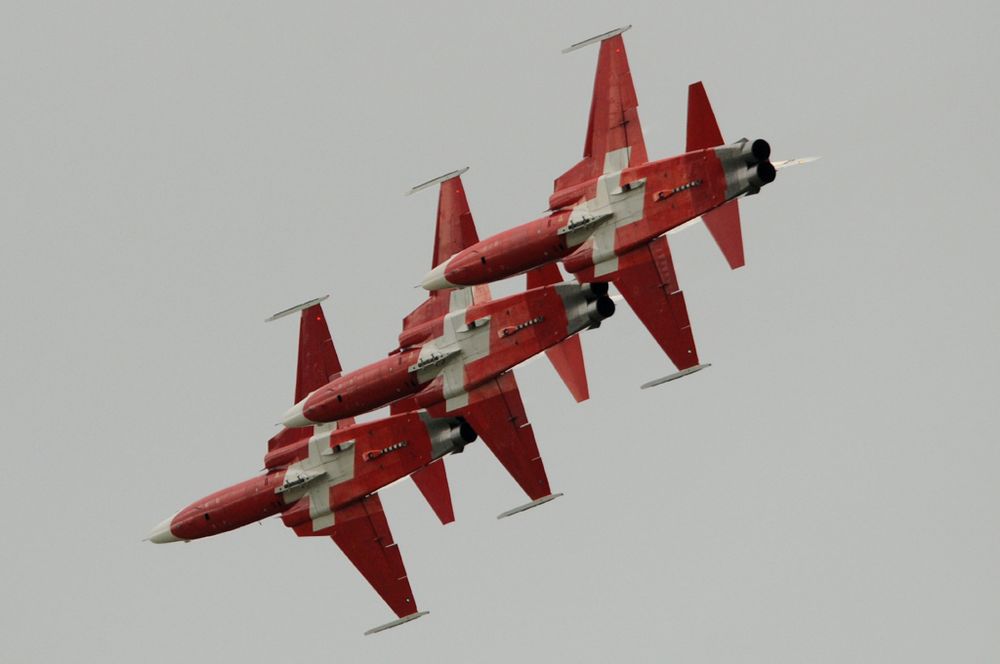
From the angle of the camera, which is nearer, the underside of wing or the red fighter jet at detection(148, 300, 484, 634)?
the underside of wing

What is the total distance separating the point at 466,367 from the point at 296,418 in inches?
336

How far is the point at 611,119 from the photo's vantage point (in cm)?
11362

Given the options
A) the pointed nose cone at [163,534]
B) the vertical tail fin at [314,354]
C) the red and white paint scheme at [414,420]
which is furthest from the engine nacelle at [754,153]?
the pointed nose cone at [163,534]

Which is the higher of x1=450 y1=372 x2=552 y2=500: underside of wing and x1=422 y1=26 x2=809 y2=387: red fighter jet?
x1=422 y1=26 x2=809 y2=387: red fighter jet

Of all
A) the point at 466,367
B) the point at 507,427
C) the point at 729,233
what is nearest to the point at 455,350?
the point at 466,367

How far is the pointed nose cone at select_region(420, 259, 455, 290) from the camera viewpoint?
116 meters

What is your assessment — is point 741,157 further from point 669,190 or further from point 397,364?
point 397,364

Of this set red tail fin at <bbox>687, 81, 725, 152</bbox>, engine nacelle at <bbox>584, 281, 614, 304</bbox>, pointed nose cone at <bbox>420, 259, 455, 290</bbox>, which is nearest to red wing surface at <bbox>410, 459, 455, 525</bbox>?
pointed nose cone at <bbox>420, 259, 455, 290</bbox>

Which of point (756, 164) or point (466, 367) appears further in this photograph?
point (466, 367)

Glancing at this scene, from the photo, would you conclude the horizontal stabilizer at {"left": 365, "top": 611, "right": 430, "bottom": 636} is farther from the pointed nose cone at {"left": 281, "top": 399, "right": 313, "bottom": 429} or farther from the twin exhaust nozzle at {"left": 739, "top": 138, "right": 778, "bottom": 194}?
the twin exhaust nozzle at {"left": 739, "top": 138, "right": 778, "bottom": 194}

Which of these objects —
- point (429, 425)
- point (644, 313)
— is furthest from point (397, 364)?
point (644, 313)

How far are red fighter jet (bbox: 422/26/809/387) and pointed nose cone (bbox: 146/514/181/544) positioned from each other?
853 inches

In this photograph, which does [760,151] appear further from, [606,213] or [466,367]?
[466,367]

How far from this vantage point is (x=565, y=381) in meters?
118
